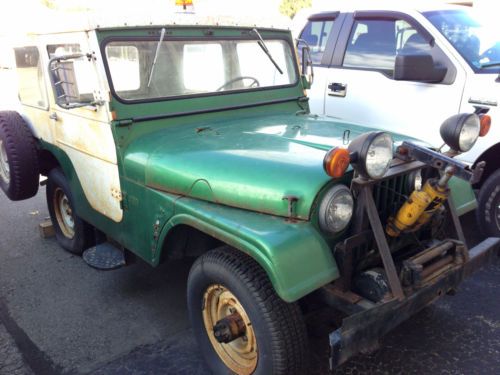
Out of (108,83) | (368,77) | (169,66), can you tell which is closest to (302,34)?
(368,77)

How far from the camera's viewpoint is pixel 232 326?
2.27m

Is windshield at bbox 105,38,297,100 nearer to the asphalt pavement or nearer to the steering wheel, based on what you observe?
the steering wheel

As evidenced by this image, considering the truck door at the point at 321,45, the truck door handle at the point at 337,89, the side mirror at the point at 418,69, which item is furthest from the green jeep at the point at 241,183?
the truck door at the point at 321,45

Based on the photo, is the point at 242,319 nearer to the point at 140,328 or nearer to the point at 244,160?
the point at 244,160

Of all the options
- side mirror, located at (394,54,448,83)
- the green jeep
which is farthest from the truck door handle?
the green jeep

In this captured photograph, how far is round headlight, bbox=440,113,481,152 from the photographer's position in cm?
234

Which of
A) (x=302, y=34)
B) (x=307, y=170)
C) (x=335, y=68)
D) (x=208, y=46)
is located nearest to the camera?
(x=307, y=170)

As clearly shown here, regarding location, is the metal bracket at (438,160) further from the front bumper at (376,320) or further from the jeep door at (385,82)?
the jeep door at (385,82)

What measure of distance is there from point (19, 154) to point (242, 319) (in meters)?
2.30

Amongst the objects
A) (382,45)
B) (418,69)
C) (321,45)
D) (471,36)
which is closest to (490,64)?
(471,36)

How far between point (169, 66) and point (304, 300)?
1.70m

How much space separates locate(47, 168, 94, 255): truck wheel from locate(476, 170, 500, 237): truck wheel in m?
3.13

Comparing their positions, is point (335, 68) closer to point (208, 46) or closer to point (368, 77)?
point (368, 77)

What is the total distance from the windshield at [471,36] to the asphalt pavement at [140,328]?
1.66 metres
